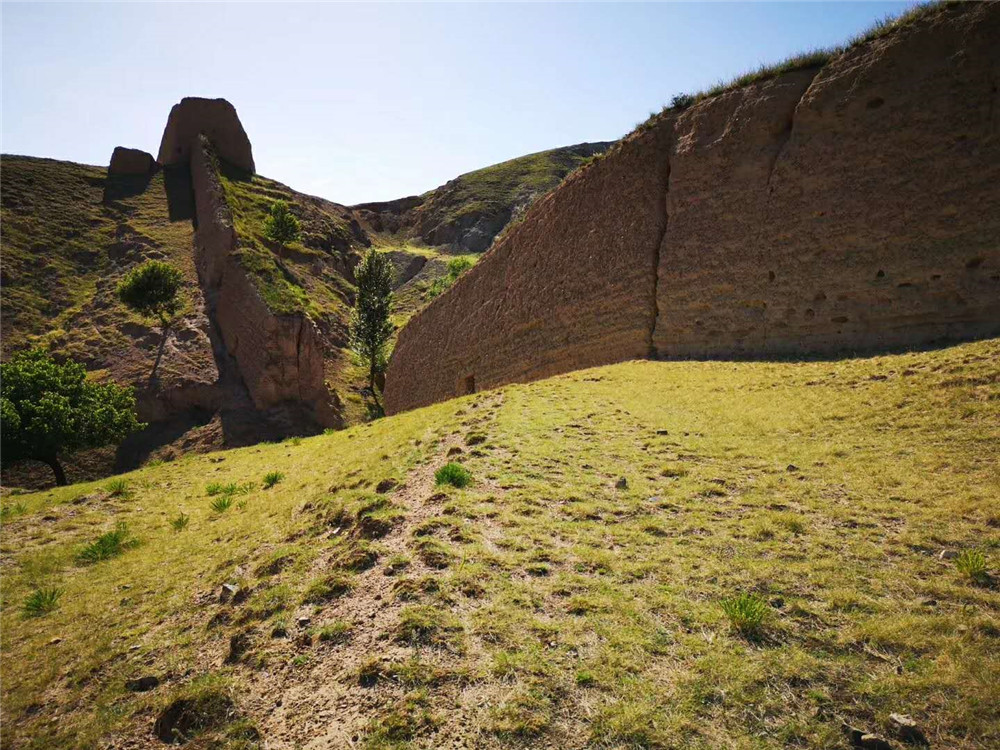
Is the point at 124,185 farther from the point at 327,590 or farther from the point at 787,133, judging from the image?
the point at 327,590

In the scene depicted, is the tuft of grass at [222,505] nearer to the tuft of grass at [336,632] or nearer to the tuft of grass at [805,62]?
the tuft of grass at [336,632]

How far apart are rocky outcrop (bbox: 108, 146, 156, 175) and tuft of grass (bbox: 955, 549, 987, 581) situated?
71.0 m

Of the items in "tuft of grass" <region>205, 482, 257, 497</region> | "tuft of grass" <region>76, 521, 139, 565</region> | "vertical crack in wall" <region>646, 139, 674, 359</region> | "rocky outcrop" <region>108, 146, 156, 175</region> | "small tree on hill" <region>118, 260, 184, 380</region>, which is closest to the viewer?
"tuft of grass" <region>76, 521, 139, 565</region>

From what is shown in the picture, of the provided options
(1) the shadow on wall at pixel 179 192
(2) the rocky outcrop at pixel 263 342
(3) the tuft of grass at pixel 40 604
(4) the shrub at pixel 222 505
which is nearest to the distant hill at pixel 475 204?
(1) the shadow on wall at pixel 179 192

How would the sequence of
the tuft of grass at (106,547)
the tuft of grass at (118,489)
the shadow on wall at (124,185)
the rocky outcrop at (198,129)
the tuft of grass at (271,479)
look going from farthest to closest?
1. the rocky outcrop at (198,129)
2. the shadow on wall at (124,185)
3. the tuft of grass at (118,489)
4. the tuft of grass at (271,479)
5. the tuft of grass at (106,547)

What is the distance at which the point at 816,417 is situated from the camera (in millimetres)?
9945

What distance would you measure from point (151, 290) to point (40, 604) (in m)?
35.2

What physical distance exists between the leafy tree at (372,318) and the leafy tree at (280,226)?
13.0 m

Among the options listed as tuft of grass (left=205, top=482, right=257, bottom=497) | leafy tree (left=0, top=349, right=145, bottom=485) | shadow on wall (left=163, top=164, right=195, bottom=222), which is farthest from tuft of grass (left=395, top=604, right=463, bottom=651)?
shadow on wall (left=163, top=164, right=195, bottom=222)

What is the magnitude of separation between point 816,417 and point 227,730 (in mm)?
10342

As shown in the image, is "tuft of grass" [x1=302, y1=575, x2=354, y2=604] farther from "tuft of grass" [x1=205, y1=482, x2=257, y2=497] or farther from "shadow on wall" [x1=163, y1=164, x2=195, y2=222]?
"shadow on wall" [x1=163, y1=164, x2=195, y2=222]

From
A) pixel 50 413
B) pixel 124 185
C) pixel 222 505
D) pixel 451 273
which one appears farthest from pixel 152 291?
pixel 451 273

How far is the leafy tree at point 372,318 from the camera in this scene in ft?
139

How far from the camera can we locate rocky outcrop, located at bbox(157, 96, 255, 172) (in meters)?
58.6
